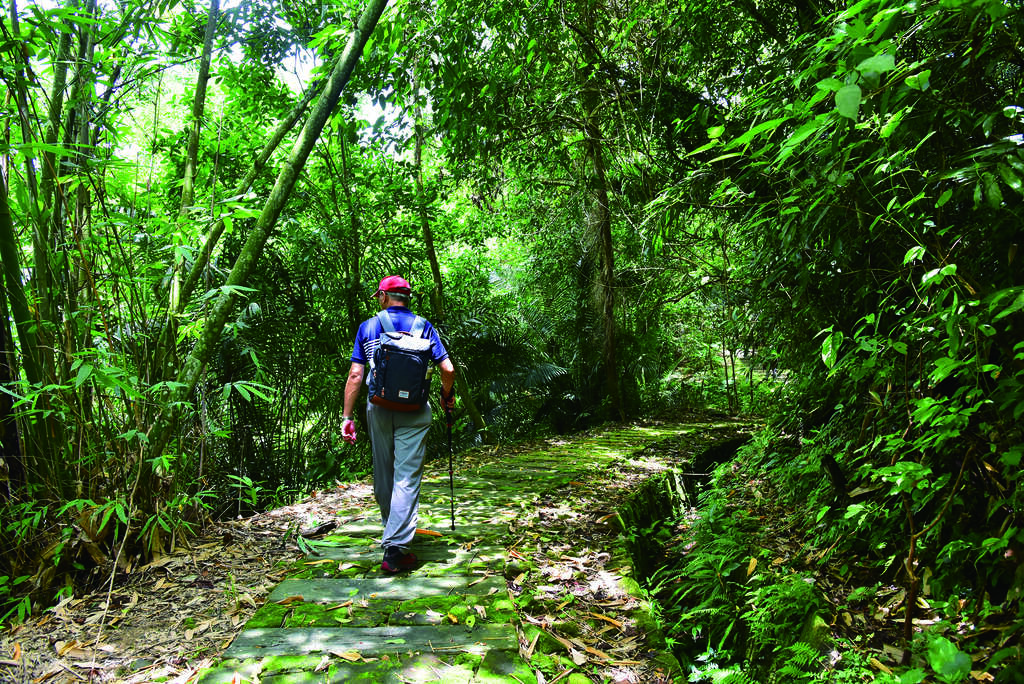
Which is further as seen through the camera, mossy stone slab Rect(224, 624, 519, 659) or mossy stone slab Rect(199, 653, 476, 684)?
mossy stone slab Rect(224, 624, 519, 659)

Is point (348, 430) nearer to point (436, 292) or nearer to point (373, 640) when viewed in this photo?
point (373, 640)

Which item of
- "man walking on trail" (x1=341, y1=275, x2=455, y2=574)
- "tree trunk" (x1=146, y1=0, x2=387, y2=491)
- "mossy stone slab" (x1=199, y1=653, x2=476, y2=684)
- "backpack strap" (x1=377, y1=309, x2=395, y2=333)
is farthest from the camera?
"tree trunk" (x1=146, y1=0, x2=387, y2=491)

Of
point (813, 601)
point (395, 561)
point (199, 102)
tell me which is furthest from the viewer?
point (199, 102)

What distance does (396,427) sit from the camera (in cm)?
412

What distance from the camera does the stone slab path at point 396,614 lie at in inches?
102

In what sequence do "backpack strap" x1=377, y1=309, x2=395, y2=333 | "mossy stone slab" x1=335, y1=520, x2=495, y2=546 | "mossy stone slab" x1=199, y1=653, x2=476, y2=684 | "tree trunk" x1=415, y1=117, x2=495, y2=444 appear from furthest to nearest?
"tree trunk" x1=415, y1=117, x2=495, y2=444, "mossy stone slab" x1=335, y1=520, x2=495, y2=546, "backpack strap" x1=377, y1=309, x2=395, y2=333, "mossy stone slab" x1=199, y1=653, x2=476, y2=684

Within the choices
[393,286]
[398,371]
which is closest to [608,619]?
[398,371]

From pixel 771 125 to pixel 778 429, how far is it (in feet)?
14.6

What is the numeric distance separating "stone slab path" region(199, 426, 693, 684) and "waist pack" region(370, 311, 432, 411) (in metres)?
1.10

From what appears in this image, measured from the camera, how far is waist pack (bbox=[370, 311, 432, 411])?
3.96m

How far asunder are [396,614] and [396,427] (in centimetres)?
130

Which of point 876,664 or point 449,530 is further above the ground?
point 449,530

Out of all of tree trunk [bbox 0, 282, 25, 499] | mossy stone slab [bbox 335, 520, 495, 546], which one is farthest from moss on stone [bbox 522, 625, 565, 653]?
tree trunk [bbox 0, 282, 25, 499]

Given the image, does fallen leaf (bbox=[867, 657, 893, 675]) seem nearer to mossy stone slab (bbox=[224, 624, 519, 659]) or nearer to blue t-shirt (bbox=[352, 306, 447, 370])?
mossy stone slab (bbox=[224, 624, 519, 659])
